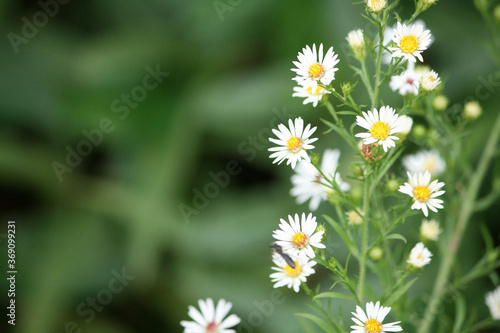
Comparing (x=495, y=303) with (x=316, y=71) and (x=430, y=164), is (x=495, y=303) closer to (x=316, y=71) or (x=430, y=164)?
(x=430, y=164)

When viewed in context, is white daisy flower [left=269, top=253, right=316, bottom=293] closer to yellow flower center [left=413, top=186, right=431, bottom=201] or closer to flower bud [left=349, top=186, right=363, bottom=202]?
yellow flower center [left=413, top=186, right=431, bottom=201]

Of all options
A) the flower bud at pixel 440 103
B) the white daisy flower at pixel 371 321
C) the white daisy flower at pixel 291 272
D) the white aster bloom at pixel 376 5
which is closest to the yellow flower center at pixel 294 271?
the white daisy flower at pixel 291 272

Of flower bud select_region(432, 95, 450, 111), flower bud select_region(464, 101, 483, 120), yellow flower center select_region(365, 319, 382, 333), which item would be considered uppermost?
flower bud select_region(464, 101, 483, 120)

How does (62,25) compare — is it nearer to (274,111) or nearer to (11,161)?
(11,161)

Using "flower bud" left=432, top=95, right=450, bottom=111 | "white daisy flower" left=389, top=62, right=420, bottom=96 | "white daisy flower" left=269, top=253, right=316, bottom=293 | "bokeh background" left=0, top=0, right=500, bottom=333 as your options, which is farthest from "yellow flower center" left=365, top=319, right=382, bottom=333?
"bokeh background" left=0, top=0, right=500, bottom=333

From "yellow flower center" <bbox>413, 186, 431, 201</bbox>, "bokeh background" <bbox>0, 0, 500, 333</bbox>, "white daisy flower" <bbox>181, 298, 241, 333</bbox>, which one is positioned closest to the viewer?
"white daisy flower" <bbox>181, 298, 241, 333</bbox>

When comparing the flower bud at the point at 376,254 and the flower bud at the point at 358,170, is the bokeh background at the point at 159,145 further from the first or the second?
the flower bud at the point at 358,170

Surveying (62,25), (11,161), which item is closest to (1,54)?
(62,25)
